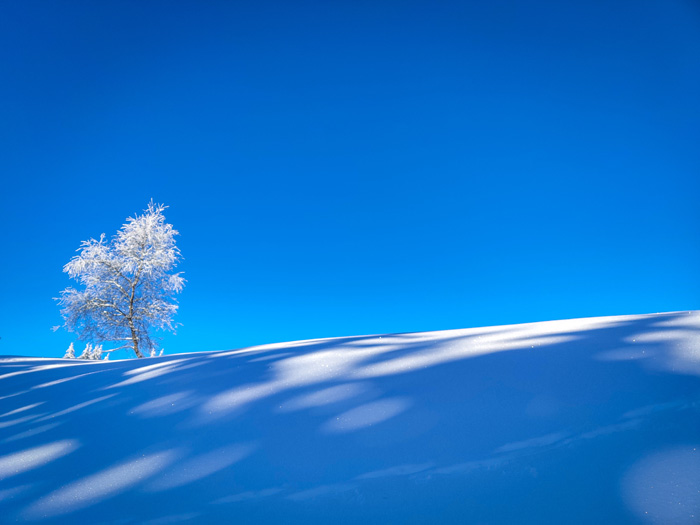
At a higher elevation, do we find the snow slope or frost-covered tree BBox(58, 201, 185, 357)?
frost-covered tree BBox(58, 201, 185, 357)

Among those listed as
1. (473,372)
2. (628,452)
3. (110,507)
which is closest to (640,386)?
(628,452)

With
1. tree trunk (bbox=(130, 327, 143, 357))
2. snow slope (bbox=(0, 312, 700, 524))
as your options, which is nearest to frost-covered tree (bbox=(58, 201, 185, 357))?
tree trunk (bbox=(130, 327, 143, 357))

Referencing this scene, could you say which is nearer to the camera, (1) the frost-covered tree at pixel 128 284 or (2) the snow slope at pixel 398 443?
(2) the snow slope at pixel 398 443

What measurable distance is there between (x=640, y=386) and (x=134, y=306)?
12177 millimetres

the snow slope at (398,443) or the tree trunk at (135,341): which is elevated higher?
the tree trunk at (135,341)

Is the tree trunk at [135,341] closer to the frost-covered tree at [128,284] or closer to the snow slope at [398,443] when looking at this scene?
the frost-covered tree at [128,284]

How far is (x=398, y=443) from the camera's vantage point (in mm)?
1153

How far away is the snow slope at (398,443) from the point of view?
90 cm

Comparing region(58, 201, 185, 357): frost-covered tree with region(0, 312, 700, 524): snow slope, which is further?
region(58, 201, 185, 357): frost-covered tree

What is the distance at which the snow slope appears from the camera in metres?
0.90

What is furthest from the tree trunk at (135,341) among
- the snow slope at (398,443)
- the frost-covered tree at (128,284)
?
the snow slope at (398,443)

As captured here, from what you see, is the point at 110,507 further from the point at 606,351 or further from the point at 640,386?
the point at 606,351

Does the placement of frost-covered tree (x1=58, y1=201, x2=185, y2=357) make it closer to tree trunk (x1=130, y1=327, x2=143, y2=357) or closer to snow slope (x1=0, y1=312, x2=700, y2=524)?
tree trunk (x1=130, y1=327, x2=143, y2=357)

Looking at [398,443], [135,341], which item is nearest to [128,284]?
[135,341]
